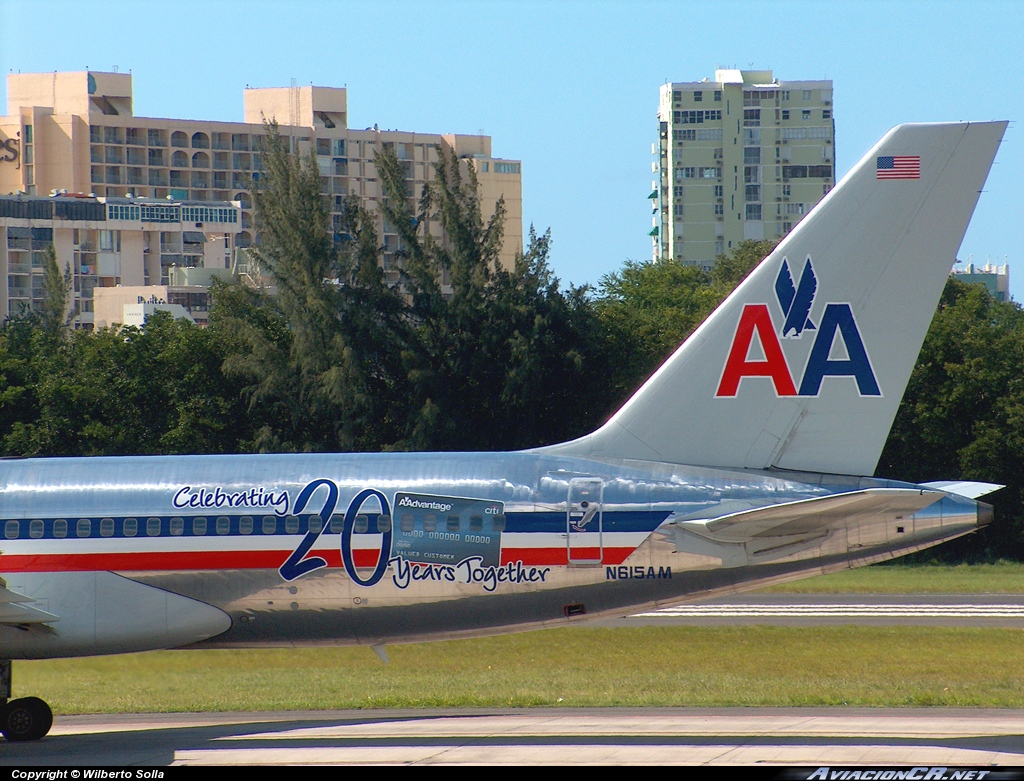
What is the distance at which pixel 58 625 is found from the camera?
2031 cm

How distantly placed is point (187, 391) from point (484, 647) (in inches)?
1259

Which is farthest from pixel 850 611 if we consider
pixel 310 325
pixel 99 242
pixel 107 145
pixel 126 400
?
pixel 107 145

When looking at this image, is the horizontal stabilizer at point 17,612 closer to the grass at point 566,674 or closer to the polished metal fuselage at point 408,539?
the polished metal fuselage at point 408,539

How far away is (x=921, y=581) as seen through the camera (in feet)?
164

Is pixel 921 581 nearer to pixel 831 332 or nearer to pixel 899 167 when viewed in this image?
pixel 831 332

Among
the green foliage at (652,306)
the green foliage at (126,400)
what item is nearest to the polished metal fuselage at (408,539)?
the green foliage at (126,400)

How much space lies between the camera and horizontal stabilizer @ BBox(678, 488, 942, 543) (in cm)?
1752

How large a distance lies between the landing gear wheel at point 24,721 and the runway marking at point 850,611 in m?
19.8

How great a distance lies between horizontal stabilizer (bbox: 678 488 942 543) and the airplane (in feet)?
0.16

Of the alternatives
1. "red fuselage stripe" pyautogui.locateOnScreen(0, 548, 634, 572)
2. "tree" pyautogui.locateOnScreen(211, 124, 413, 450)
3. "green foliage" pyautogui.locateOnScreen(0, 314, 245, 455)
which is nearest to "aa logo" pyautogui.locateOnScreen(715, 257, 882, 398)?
"red fuselage stripe" pyautogui.locateOnScreen(0, 548, 634, 572)

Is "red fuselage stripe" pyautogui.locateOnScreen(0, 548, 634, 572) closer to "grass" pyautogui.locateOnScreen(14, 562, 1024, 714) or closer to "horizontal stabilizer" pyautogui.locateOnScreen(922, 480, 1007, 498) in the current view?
"grass" pyautogui.locateOnScreen(14, 562, 1024, 714)

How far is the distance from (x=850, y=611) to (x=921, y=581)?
12105 mm

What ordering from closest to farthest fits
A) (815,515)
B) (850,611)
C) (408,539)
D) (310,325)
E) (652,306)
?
1. (815,515)
2. (408,539)
3. (850,611)
4. (310,325)
5. (652,306)

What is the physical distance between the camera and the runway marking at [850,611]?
37812 mm
